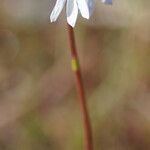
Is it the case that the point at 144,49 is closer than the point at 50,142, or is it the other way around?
the point at 50,142

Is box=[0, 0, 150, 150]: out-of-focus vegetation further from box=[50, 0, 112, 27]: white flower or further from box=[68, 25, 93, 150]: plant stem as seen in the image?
box=[50, 0, 112, 27]: white flower

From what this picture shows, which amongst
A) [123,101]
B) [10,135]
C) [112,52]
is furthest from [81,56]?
[10,135]

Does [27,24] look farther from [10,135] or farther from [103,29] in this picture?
[10,135]

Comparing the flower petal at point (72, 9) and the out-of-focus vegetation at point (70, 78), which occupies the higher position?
the flower petal at point (72, 9)

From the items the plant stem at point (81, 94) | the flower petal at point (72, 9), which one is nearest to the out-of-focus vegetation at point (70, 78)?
the plant stem at point (81, 94)

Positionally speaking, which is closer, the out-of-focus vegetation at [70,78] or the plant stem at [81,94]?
the plant stem at [81,94]

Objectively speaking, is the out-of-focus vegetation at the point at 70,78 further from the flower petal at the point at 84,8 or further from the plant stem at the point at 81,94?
the flower petal at the point at 84,8

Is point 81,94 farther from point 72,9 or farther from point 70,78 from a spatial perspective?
point 70,78

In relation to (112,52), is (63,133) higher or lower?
lower

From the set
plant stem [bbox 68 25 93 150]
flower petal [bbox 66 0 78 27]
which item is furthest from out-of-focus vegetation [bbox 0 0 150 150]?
flower petal [bbox 66 0 78 27]
